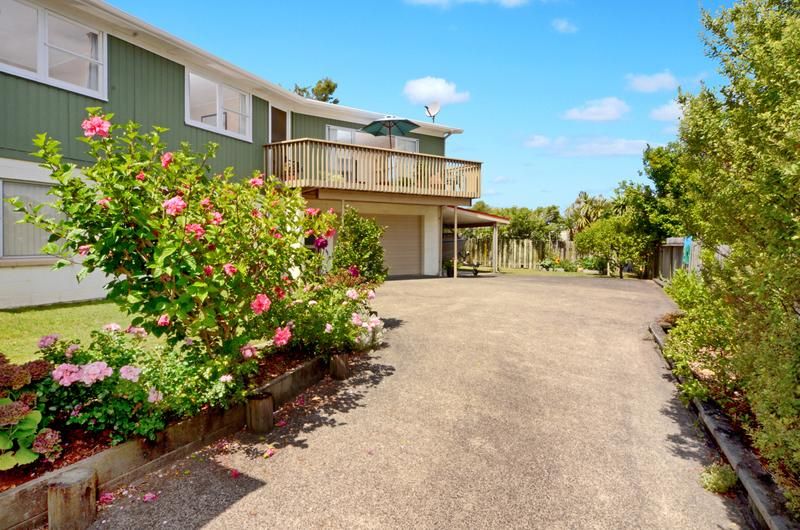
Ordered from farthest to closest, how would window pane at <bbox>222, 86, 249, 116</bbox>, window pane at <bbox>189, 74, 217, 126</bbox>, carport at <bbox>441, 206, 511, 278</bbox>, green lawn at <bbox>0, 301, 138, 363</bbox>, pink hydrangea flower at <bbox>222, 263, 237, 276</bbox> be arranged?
carport at <bbox>441, 206, 511, 278</bbox>, window pane at <bbox>222, 86, 249, 116</bbox>, window pane at <bbox>189, 74, 217, 126</bbox>, green lawn at <bbox>0, 301, 138, 363</bbox>, pink hydrangea flower at <bbox>222, 263, 237, 276</bbox>

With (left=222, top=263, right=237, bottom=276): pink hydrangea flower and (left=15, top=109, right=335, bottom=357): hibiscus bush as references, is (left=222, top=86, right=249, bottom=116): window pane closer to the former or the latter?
(left=15, top=109, right=335, bottom=357): hibiscus bush

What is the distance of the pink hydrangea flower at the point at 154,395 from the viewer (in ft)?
10.9

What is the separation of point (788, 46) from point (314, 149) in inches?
490

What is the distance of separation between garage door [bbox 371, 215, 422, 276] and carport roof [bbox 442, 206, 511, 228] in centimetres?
188

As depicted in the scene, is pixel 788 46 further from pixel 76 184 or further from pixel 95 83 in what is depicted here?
pixel 95 83

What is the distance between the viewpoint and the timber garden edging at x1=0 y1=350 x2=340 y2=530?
255 cm

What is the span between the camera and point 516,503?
3137 millimetres

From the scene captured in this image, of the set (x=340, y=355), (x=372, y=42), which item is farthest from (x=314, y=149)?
(x=340, y=355)

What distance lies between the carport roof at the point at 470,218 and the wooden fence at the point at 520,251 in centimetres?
551

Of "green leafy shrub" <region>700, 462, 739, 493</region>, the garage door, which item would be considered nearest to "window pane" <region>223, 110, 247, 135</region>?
the garage door

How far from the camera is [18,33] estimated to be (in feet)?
30.4

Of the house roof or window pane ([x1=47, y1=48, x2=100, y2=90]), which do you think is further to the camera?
window pane ([x1=47, y1=48, x2=100, y2=90])

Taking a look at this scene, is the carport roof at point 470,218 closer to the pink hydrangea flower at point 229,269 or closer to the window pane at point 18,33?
the window pane at point 18,33

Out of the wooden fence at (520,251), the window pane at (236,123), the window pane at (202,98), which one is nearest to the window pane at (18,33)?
the window pane at (202,98)
